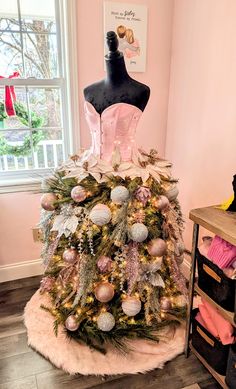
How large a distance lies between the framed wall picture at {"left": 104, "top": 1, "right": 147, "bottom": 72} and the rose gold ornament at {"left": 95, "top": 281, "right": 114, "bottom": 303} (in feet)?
4.80

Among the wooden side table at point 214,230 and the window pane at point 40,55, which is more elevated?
the window pane at point 40,55

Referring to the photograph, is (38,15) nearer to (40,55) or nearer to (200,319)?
(40,55)

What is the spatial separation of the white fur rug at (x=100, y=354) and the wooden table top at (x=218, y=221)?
0.73 m

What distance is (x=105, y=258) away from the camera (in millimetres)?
1380

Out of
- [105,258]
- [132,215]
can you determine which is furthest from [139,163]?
[105,258]

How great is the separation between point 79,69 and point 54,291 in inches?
57.2

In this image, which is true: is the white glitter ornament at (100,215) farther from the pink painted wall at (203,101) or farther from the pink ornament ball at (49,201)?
the pink painted wall at (203,101)

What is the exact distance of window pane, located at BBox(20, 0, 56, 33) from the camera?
1804 mm

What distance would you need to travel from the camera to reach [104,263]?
1.38 metres

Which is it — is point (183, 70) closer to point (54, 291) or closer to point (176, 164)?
point (176, 164)

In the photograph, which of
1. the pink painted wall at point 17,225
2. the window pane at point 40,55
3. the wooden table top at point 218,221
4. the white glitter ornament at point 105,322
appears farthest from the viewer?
the pink painted wall at point 17,225

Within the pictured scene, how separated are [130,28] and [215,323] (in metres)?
1.85

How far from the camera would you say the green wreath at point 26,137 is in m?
1.94

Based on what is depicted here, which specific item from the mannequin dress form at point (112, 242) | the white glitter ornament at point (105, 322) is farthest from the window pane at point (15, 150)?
the white glitter ornament at point (105, 322)
